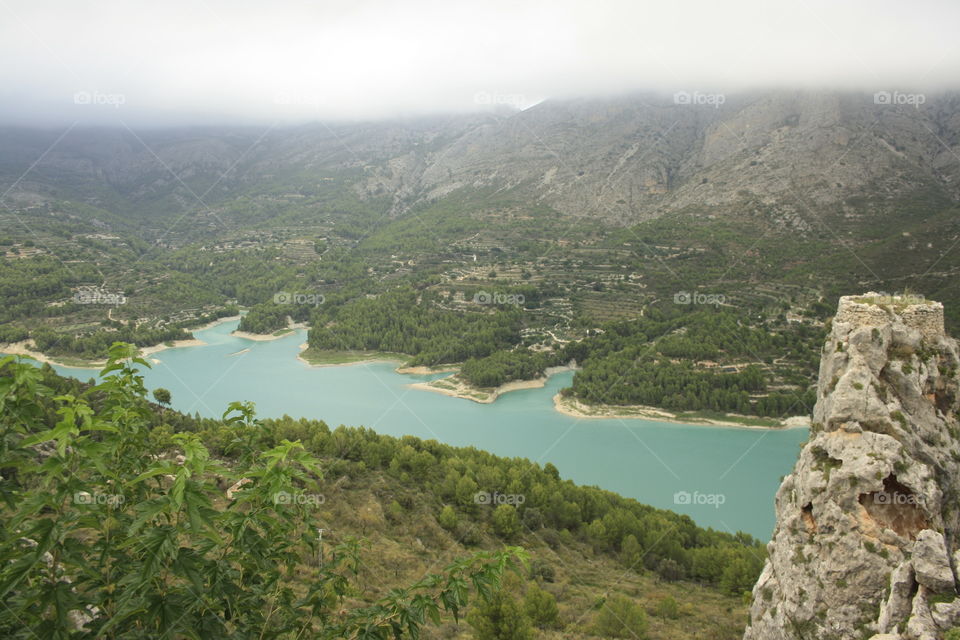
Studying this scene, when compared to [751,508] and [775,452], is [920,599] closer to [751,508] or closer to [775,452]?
[751,508]

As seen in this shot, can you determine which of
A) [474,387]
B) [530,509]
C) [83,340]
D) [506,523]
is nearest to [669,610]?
[506,523]

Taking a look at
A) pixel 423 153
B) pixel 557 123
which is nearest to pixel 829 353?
pixel 557 123

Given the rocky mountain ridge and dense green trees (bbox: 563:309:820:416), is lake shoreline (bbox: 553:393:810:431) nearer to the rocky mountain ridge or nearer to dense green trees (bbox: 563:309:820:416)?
dense green trees (bbox: 563:309:820:416)

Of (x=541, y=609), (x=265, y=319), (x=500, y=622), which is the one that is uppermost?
(x=500, y=622)

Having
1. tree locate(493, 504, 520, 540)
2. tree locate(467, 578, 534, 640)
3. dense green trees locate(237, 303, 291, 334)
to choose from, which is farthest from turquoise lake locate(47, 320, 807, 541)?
tree locate(467, 578, 534, 640)

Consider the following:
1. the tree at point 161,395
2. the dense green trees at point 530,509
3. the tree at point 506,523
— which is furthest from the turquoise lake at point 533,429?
the tree at point 161,395

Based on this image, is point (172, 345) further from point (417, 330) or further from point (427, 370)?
point (427, 370)

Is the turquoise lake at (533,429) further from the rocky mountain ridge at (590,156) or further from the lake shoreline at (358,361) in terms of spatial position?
the rocky mountain ridge at (590,156)
